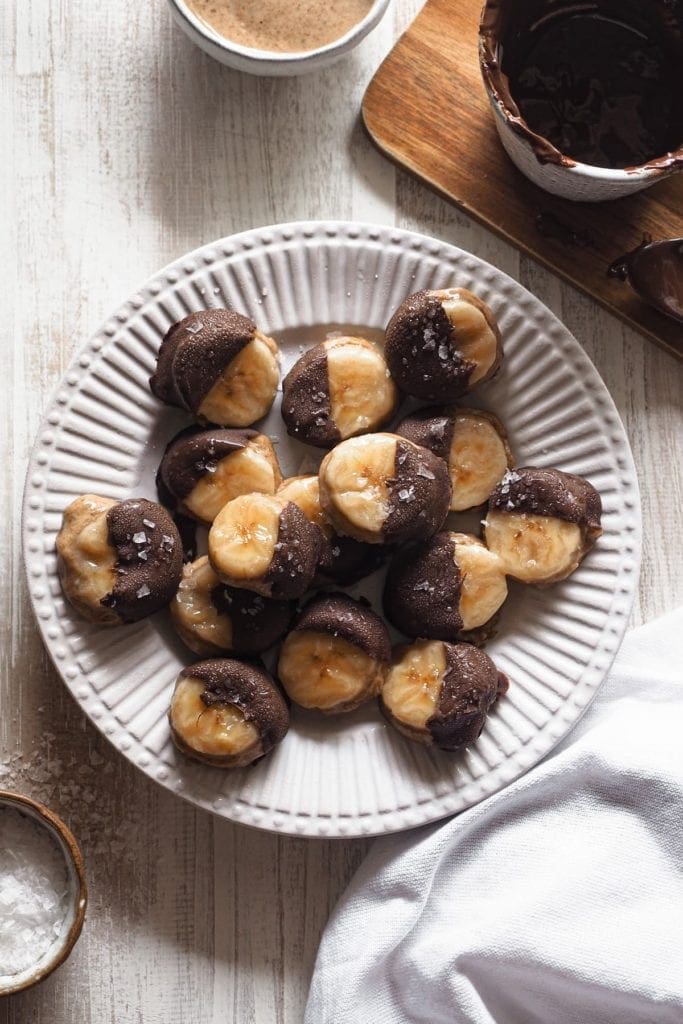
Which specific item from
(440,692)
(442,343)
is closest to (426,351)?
(442,343)

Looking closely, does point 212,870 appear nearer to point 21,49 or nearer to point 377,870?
point 377,870

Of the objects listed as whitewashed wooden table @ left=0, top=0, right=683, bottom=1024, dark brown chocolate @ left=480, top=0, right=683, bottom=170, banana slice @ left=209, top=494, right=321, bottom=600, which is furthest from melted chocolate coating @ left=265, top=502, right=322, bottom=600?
dark brown chocolate @ left=480, top=0, right=683, bottom=170

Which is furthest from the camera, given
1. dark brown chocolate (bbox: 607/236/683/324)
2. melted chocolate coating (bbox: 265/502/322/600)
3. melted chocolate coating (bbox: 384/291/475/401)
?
dark brown chocolate (bbox: 607/236/683/324)

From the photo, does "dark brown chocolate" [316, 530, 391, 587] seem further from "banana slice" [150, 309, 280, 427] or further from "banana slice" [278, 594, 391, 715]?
"banana slice" [150, 309, 280, 427]

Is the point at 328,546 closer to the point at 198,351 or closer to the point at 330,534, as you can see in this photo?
the point at 330,534

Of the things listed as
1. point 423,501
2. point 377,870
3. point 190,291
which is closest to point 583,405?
point 423,501
